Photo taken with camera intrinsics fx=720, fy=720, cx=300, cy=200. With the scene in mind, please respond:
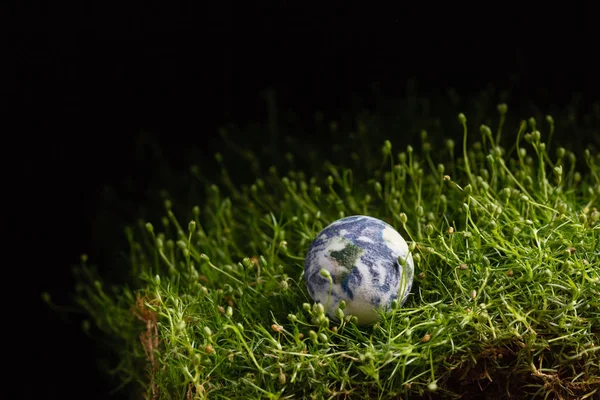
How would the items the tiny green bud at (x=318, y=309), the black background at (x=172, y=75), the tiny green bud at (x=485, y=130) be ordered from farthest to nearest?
1. the black background at (x=172, y=75)
2. the tiny green bud at (x=485, y=130)
3. the tiny green bud at (x=318, y=309)

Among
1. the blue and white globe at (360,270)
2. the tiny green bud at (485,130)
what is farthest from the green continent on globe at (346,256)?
the tiny green bud at (485,130)

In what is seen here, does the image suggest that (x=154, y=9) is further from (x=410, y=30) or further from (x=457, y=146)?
(x=457, y=146)

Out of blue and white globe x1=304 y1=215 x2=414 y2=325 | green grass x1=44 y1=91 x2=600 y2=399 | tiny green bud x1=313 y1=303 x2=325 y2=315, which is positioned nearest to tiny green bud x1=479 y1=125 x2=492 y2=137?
green grass x1=44 y1=91 x2=600 y2=399

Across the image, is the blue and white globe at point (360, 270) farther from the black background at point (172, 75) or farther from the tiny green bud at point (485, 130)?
the black background at point (172, 75)

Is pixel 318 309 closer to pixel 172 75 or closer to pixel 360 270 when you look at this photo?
pixel 360 270

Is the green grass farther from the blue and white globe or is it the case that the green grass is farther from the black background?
the black background

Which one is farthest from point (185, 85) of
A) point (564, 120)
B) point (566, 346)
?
point (566, 346)

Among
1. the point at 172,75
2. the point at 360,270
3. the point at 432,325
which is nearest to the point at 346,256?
the point at 360,270
